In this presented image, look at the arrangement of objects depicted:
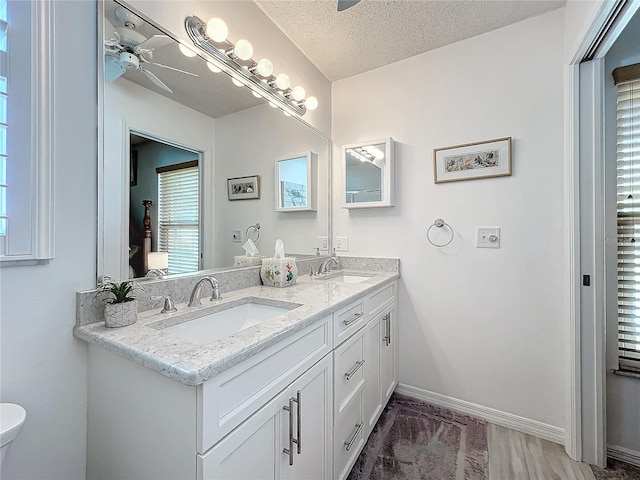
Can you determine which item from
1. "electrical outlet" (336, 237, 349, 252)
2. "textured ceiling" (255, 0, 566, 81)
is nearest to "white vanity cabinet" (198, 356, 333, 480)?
"electrical outlet" (336, 237, 349, 252)

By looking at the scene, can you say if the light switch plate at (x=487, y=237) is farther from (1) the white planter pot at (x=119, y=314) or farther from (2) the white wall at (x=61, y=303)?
(2) the white wall at (x=61, y=303)

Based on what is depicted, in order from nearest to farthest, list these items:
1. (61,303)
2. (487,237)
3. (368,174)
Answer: (61,303), (487,237), (368,174)

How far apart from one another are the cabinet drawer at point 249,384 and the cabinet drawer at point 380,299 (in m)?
0.55

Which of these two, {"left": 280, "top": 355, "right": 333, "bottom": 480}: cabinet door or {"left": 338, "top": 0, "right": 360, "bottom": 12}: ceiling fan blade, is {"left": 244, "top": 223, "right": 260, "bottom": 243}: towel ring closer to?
{"left": 280, "top": 355, "right": 333, "bottom": 480}: cabinet door

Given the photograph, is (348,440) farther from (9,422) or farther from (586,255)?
(586,255)

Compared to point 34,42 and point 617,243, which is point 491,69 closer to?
point 617,243

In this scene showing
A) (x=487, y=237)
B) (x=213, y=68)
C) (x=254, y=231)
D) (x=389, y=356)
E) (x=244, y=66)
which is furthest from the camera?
(x=389, y=356)

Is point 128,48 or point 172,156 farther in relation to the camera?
point 172,156

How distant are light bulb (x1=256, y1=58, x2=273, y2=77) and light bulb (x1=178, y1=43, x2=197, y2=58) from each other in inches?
13.6

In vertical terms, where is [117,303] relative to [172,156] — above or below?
below

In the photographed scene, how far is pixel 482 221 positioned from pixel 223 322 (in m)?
1.58

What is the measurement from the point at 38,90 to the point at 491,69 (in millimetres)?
2163

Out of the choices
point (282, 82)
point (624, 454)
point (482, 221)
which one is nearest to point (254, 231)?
point (282, 82)

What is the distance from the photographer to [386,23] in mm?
1642
